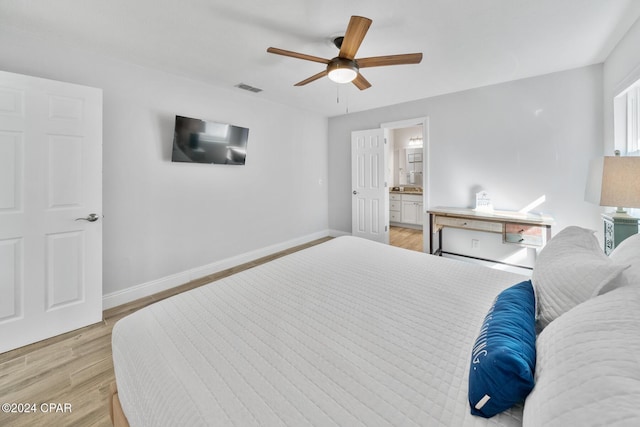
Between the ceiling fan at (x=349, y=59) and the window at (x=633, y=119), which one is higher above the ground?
the ceiling fan at (x=349, y=59)

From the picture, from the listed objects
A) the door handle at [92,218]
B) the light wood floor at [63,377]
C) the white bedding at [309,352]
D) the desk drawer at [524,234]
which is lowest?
the light wood floor at [63,377]

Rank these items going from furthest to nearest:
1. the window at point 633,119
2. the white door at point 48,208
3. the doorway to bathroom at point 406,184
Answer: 1. the doorway to bathroom at point 406,184
2. the window at point 633,119
3. the white door at point 48,208

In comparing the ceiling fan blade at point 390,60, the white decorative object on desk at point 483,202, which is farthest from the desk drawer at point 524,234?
the ceiling fan blade at point 390,60

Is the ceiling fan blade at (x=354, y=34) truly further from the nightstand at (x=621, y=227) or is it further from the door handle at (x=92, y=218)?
the door handle at (x=92, y=218)

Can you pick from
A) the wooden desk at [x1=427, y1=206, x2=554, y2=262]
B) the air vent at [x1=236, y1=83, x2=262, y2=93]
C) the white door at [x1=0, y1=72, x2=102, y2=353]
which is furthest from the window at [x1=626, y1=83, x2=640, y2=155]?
the white door at [x1=0, y1=72, x2=102, y2=353]

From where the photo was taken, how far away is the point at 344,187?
5.21 metres

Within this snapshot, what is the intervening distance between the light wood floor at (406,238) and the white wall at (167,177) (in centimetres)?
218

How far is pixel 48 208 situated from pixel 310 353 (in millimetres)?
2577

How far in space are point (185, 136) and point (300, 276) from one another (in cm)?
233

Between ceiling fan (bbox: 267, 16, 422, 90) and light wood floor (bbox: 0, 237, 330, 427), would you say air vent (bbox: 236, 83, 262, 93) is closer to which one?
ceiling fan (bbox: 267, 16, 422, 90)

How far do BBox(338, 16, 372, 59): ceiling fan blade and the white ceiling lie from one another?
0.24 m

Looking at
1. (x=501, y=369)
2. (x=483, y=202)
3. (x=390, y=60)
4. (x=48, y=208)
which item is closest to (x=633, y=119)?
(x=483, y=202)

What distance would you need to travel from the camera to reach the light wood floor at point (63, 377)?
1446mm

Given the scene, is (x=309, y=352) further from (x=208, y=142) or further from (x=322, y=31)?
(x=208, y=142)
